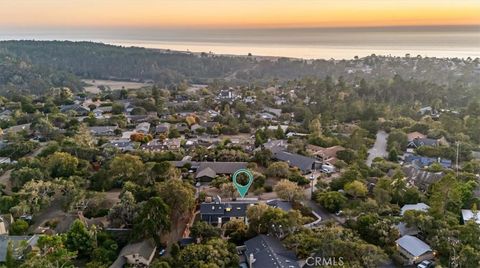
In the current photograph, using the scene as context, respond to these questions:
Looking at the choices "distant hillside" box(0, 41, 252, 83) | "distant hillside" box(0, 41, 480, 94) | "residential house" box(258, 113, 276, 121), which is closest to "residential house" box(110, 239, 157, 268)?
"residential house" box(258, 113, 276, 121)

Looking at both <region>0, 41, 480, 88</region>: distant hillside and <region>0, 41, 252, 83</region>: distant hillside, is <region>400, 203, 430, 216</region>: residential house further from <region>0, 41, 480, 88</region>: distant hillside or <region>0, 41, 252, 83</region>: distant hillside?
<region>0, 41, 252, 83</region>: distant hillside

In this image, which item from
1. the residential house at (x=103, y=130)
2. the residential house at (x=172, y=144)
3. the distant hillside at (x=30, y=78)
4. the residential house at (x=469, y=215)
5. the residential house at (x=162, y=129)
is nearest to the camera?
the residential house at (x=469, y=215)

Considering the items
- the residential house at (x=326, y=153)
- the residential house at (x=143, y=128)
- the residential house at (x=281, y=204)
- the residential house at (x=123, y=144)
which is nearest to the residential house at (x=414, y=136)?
the residential house at (x=326, y=153)

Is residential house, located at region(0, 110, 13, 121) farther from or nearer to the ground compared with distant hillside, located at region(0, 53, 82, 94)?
nearer to the ground

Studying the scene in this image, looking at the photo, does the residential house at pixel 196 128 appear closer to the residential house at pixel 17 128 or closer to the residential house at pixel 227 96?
the residential house at pixel 227 96

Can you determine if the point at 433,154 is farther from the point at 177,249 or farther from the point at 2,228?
the point at 2,228

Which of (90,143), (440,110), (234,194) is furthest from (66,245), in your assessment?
(440,110)

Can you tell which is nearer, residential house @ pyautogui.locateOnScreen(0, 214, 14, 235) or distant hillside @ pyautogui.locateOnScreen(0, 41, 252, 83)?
A: residential house @ pyautogui.locateOnScreen(0, 214, 14, 235)

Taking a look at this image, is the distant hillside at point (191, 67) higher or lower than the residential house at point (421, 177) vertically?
higher
